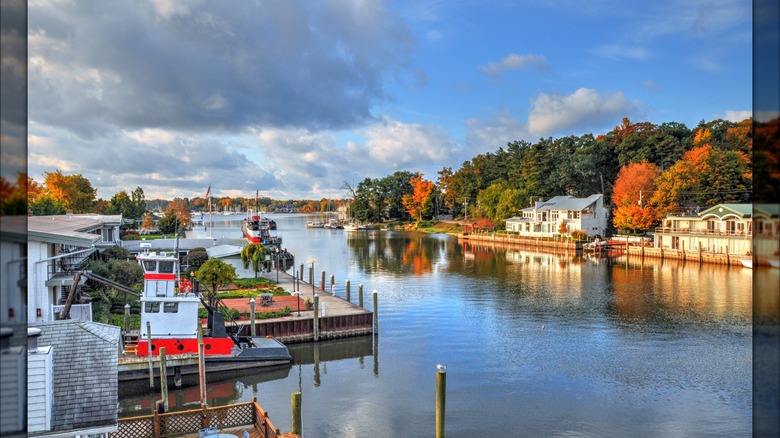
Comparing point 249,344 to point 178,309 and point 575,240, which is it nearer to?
point 178,309

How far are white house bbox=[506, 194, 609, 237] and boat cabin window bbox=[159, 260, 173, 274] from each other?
235 feet

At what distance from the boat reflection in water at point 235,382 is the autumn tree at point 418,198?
357ft

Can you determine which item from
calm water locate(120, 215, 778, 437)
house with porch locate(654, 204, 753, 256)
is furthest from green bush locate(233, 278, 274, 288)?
house with porch locate(654, 204, 753, 256)

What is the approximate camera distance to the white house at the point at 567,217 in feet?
275

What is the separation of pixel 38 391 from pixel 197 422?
713 cm

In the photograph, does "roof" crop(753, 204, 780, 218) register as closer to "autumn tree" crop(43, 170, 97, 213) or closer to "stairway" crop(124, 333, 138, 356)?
"stairway" crop(124, 333, 138, 356)

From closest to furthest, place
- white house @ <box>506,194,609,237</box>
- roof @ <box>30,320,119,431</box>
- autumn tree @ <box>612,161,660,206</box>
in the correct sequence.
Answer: roof @ <box>30,320,119,431</box>, autumn tree @ <box>612,161,660,206</box>, white house @ <box>506,194,609,237</box>

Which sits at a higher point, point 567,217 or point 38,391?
point 567,217

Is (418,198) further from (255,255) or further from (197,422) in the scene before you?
(197,422)

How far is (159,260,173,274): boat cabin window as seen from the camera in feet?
72.1

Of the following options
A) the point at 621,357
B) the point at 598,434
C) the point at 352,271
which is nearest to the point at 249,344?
the point at 598,434

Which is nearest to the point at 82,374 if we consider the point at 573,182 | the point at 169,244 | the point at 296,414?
the point at 296,414

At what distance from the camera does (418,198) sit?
138 m

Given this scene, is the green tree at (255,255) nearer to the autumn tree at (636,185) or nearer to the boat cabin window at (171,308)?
the boat cabin window at (171,308)
